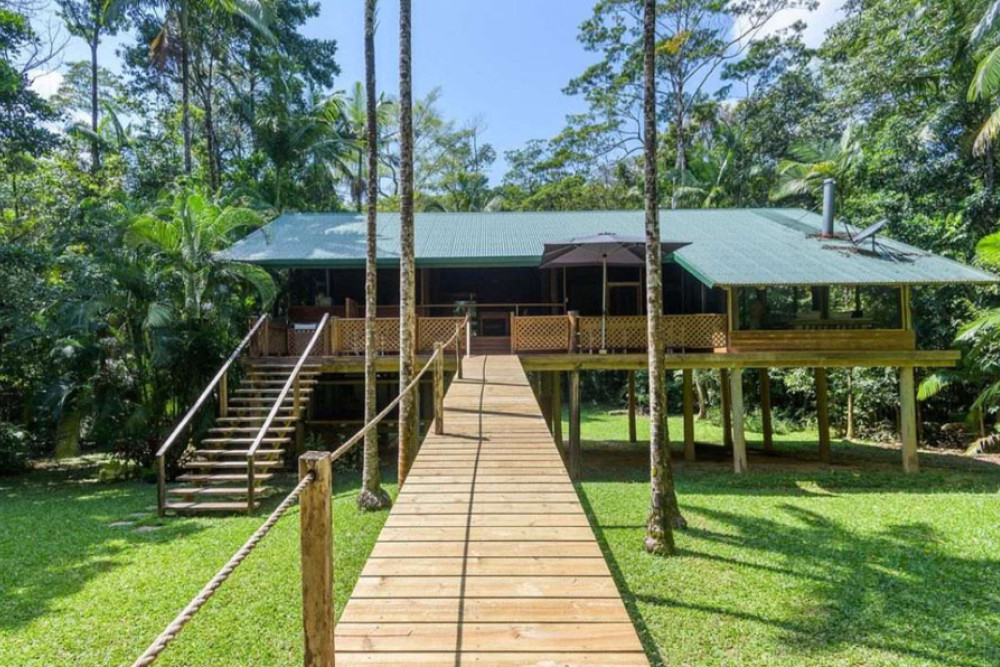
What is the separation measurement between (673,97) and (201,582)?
2836 cm

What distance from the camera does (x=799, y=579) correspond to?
20.4 feet

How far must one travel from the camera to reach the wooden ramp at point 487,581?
2.53m

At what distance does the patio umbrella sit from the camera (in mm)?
11562

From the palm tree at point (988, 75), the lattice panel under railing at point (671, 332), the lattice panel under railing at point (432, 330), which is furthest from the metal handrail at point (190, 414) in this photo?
the palm tree at point (988, 75)

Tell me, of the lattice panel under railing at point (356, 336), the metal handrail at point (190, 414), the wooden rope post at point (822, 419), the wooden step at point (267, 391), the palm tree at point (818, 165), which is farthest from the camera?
the palm tree at point (818, 165)

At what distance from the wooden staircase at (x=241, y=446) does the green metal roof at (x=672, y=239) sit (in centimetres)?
321

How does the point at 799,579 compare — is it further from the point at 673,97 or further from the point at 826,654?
the point at 673,97

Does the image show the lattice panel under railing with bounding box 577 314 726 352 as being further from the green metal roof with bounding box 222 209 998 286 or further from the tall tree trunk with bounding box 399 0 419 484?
the tall tree trunk with bounding box 399 0 419 484

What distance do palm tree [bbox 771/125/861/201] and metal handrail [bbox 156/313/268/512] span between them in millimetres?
20112

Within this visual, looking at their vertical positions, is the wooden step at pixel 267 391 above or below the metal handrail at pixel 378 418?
below

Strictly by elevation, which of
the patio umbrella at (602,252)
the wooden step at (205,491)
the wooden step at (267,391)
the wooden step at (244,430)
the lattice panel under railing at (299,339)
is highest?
the patio umbrella at (602,252)

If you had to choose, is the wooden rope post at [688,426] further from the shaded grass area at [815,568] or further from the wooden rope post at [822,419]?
the wooden rope post at [822,419]

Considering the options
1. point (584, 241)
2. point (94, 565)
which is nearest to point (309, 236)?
point (584, 241)

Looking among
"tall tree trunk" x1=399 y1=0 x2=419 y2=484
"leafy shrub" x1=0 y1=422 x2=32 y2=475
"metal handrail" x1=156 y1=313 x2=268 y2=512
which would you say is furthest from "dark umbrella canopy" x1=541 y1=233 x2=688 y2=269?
"leafy shrub" x1=0 y1=422 x2=32 y2=475
